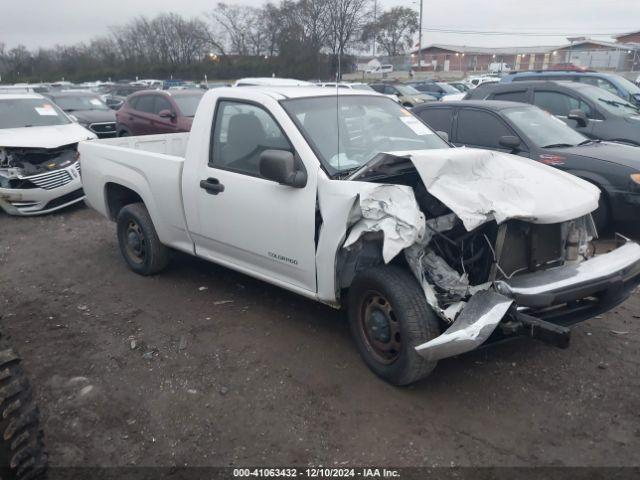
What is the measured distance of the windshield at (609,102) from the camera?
8734 millimetres

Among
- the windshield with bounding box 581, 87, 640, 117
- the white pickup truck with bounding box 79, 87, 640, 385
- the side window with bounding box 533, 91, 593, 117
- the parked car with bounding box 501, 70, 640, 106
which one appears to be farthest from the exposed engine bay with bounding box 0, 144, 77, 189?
the parked car with bounding box 501, 70, 640, 106

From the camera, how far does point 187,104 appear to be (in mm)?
11867

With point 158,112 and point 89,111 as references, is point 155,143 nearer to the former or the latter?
point 158,112

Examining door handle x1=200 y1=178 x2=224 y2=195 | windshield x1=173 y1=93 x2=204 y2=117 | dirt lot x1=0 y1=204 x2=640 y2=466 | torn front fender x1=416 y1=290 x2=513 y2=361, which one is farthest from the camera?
windshield x1=173 y1=93 x2=204 y2=117

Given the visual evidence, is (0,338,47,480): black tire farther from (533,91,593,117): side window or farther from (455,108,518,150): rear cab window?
(533,91,593,117): side window

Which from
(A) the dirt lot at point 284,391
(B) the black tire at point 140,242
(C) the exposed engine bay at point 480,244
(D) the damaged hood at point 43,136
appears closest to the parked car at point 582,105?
(A) the dirt lot at point 284,391

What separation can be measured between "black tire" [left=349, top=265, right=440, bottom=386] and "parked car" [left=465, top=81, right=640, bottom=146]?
238 inches

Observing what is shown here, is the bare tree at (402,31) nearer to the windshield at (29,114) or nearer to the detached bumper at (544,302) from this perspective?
the windshield at (29,114)

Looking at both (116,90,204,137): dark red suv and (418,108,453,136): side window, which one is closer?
(418,108,453,136): side window

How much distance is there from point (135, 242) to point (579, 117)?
6574 millimetres

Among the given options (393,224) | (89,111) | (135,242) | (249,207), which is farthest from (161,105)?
(393,224)

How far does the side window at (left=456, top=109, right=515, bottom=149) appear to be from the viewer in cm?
691

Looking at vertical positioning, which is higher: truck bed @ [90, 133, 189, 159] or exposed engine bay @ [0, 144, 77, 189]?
truck bed @ [90, 133, 189, 159]

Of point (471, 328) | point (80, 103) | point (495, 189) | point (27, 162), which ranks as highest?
point (495, 189)
